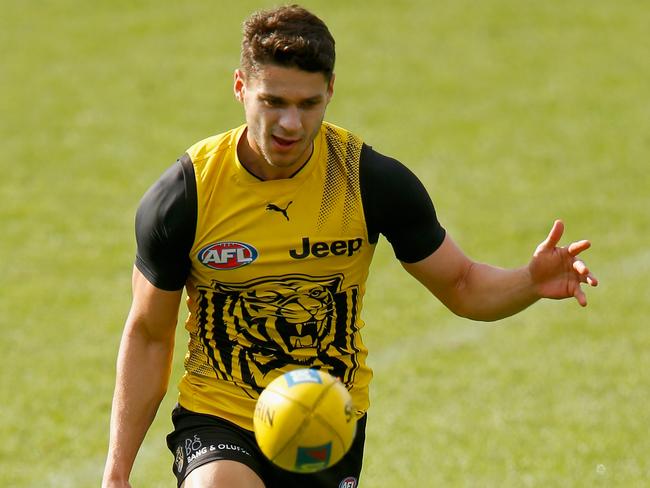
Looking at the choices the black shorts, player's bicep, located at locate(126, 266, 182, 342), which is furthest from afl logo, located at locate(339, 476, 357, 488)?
player's bicep, located at locate(126, 266, 182, 342)

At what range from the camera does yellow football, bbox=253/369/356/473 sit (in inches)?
205

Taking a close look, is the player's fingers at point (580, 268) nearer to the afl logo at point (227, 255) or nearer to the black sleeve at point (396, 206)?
the black sleeve at point (396, 206)

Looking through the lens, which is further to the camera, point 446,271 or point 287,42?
point 446,271

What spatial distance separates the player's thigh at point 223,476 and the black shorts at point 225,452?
0.14 ft

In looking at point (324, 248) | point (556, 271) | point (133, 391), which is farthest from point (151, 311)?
point (556, 271)

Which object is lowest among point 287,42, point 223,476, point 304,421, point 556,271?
point 223,476

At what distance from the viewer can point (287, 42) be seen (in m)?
5.58

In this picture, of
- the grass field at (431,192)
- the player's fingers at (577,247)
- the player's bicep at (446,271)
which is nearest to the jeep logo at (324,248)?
the player's bicep at (446,271)

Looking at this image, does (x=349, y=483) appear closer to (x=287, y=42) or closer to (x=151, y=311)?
(x=151, y=311)

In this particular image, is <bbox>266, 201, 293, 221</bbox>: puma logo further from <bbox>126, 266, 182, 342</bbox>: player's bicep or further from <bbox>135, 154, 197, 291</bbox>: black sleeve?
<bbox>126, 266, 182, 342</bbox>: player's bicep

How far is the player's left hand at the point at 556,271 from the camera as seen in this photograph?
598 cm

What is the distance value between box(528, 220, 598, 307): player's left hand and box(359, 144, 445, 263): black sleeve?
51 cm

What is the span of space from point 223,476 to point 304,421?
60 centimetres

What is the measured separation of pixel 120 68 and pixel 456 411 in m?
10.9
